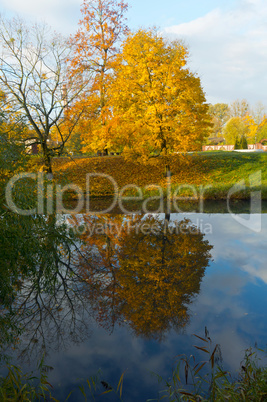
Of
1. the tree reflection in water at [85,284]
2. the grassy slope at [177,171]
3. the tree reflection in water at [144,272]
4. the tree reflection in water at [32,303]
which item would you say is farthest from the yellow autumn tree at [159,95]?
the tree reflection in water at [32,303]

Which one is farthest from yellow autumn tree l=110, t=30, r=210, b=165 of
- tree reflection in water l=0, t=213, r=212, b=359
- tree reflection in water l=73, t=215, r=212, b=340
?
tree reflection in water l=0, t=213, r=212, b=359

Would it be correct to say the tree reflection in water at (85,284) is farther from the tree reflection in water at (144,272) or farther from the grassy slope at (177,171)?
the grassy slope at (177,171)

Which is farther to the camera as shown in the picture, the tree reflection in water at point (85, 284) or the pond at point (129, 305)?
the tree reflection in water at point (85, 284)

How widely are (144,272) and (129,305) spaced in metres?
1.86

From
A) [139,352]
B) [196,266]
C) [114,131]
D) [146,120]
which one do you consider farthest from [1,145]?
[114,131]

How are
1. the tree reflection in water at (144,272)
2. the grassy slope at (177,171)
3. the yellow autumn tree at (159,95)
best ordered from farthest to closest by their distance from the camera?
the grassy slope at (177,171)
the yellow autumn tree at (159,95)
the tree reflection in water at (144,272)

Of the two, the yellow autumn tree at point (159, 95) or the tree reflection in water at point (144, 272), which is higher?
the yellow autumn tree at point (159, 95)

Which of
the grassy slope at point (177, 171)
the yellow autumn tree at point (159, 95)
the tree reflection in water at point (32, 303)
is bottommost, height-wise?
the tree reflection in water at point (32, 303)

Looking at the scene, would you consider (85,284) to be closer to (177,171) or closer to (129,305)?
(129,305)

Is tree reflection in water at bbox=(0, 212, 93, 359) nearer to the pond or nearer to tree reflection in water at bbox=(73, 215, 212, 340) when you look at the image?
the pond

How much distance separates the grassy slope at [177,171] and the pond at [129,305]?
1199cm

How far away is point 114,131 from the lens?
22.5 metres

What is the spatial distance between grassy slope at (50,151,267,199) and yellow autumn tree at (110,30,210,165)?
2.58 m

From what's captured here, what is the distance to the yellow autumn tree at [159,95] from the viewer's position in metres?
19.6
